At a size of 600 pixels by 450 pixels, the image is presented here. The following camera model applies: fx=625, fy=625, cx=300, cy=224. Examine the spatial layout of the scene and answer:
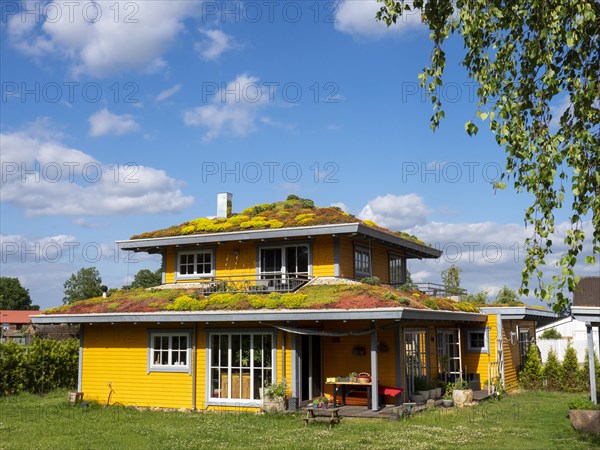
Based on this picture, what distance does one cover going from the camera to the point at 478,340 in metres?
25.6

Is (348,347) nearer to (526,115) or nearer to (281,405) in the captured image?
(281,405)

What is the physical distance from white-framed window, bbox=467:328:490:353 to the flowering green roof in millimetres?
4372

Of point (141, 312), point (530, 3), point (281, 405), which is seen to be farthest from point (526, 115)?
point (141, 312)

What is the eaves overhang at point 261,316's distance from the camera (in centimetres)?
1769

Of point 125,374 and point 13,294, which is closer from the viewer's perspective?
point 125,374

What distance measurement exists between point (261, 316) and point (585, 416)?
9.19 m

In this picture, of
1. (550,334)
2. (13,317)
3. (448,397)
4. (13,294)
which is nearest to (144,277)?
(13,317)

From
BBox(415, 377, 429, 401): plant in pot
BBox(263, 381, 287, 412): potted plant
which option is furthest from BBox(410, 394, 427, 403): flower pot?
BBox(263, 381, 287, 412): potted plant

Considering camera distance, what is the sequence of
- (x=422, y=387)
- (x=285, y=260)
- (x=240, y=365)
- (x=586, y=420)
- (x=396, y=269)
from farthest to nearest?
1. (x=396, y=269)
2. (x=285, y=260)
3. (x=422, y=387)
4. (x=240, y=365)
5. (x=586, y=420)

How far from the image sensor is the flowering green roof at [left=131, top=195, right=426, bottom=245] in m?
22.4

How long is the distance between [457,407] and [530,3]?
582 inches

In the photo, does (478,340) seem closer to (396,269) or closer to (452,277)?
(396,269)

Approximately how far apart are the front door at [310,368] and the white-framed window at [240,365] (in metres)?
1.15

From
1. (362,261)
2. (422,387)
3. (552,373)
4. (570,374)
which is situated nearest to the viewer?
(422,387)
